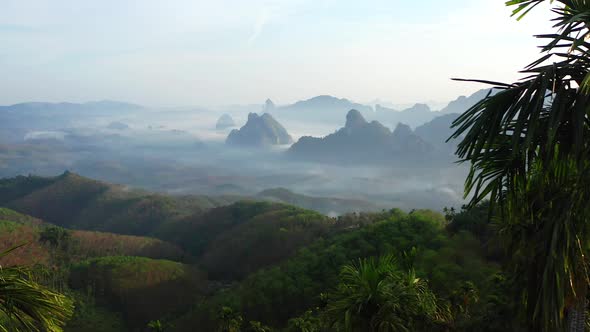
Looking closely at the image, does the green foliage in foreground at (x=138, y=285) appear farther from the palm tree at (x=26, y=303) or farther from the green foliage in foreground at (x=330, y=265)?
the palm tree at (x=26, y=303)

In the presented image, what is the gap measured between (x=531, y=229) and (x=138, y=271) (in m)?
91.2

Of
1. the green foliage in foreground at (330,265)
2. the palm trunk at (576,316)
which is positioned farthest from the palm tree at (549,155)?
the green foliage in foreground at (330,265)

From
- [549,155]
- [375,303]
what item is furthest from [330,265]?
[549,155]

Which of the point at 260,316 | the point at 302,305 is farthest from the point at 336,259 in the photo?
the point at 260,316

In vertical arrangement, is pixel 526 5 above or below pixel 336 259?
above

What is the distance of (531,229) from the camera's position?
22.6 feet

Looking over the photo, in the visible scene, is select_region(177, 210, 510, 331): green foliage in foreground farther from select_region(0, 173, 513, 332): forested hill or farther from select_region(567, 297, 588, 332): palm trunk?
select_region(567, 297, 588, 332): palm trunk

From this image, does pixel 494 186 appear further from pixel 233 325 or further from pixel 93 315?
pixel 93 315

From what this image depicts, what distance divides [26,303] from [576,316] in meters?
7.69

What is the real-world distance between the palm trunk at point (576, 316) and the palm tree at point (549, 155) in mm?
35

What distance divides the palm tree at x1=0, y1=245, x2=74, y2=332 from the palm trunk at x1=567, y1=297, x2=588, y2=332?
6.84 m

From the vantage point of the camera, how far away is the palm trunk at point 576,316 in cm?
641

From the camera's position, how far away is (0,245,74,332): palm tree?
4328 millimetres

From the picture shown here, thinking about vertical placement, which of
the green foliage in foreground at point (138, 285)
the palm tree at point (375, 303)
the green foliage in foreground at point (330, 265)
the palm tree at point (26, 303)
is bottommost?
the green foliage in foreground at point (138, 285)
